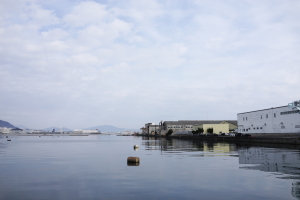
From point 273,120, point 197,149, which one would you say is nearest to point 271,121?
point 273,120

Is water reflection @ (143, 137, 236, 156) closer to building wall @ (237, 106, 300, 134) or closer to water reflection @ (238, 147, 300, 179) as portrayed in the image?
water reflection @ (238, 147, 300, 179)

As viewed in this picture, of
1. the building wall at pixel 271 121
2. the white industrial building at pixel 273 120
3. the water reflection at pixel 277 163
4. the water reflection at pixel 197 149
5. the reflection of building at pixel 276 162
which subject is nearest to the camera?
the water reflection at pixel 277 163

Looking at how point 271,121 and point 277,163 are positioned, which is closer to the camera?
point 277,163

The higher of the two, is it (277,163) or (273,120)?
(273,120)

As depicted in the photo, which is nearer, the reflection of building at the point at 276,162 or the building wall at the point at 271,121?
the reflection of building at the point at 276,162

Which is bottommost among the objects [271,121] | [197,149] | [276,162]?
[197,149]

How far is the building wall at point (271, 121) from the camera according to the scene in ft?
274

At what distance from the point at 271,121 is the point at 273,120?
1.33 m

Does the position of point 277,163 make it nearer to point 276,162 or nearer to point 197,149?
point 276,162

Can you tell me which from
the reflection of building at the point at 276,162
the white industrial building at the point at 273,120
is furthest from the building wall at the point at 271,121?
Result: the reflection of building at the point at 276,162

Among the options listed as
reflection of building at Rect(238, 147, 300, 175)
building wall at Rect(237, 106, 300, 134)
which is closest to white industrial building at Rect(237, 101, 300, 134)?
building wall at Rect(237, 106, 300, 134)

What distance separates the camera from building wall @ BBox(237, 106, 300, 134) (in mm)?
83369

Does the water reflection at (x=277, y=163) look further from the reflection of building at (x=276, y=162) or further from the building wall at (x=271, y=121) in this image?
the building wall at (x=271, y=121)

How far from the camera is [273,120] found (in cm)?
9381
